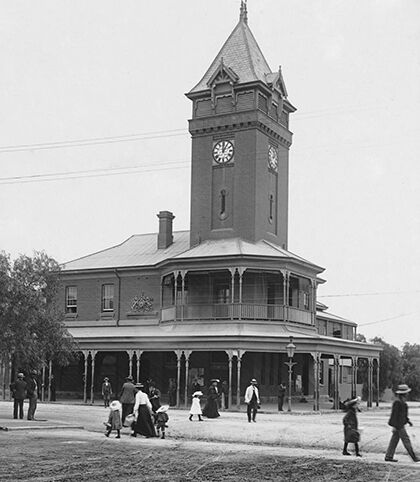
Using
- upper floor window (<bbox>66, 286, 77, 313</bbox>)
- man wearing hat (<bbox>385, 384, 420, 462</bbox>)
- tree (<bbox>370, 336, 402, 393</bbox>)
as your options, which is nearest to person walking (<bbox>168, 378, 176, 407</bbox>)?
upper floor window (<bbox>66, 286, 77, 313</bbox>)

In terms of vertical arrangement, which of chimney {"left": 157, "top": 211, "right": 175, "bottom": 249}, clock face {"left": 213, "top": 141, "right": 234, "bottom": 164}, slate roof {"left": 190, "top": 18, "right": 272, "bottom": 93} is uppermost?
slate roof {"left": 190, "top": 18, "right": 272, "bottom": 93}

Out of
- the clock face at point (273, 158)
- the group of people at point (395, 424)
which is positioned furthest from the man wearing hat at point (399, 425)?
the clock face at point (273, 158)

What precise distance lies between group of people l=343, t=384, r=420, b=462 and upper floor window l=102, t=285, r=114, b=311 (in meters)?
32.4

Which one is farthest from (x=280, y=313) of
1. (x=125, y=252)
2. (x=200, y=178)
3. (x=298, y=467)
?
(x=298, y=467)

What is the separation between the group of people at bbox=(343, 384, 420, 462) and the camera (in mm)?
19047

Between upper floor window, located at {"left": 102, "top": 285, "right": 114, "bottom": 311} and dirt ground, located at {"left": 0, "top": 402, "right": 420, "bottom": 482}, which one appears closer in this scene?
dirt ground, located at {"left": 0, "top": 402, "right": 420, "bottom": 482}

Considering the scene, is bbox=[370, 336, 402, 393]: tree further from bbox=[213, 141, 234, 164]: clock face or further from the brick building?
bbox=[213, 141, 234, 164]: clock face

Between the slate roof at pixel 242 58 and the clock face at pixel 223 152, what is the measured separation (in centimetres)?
343

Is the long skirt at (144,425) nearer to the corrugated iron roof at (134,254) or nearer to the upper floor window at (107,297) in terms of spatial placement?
the corrugated iron roof at (134,254)

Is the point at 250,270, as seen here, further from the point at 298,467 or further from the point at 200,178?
the point at 298,467

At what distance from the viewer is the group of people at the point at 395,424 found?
19.0 metres

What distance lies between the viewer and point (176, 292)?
4631 centimetres

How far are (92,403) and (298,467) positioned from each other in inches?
1102

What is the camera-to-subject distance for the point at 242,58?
50.2 meters
